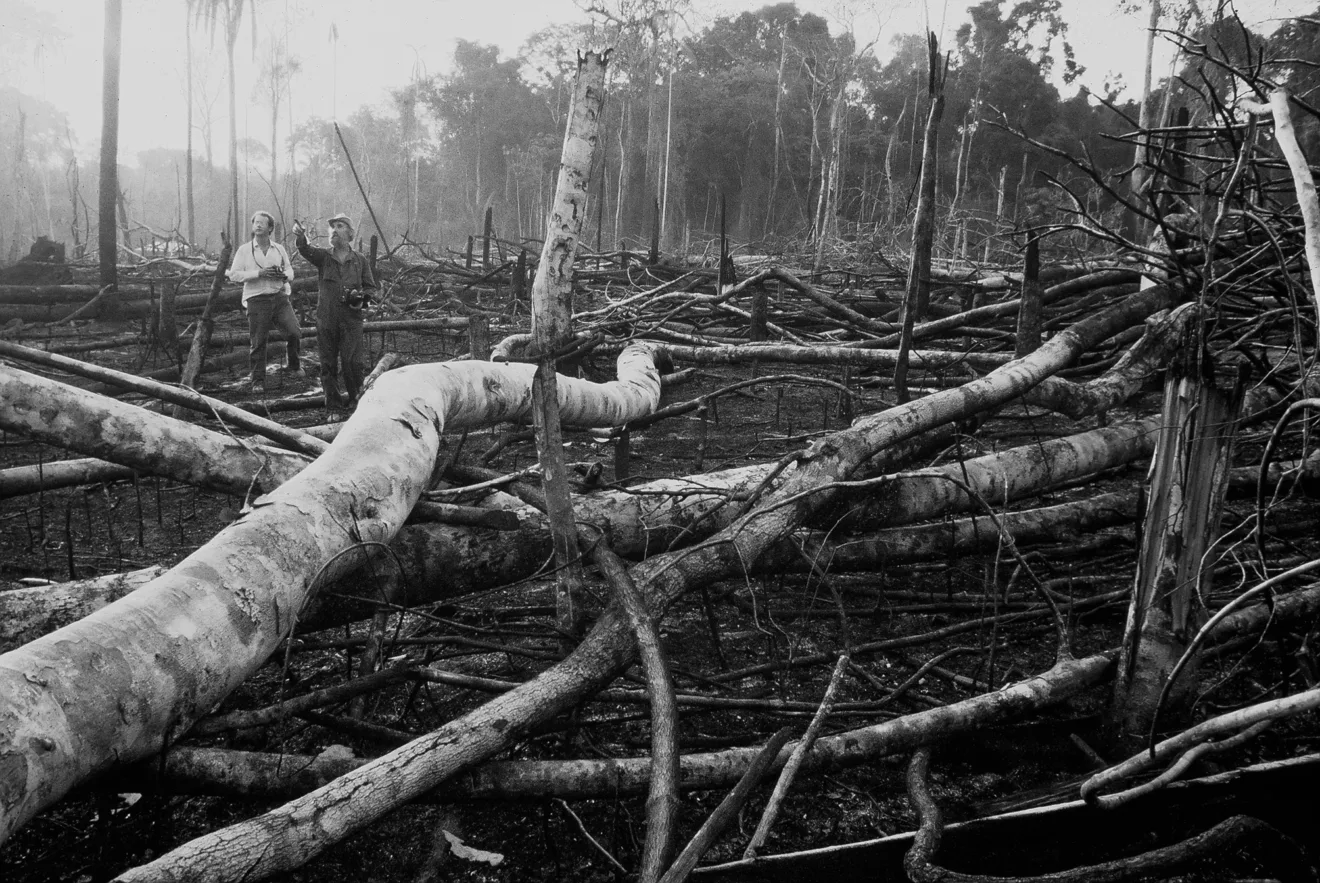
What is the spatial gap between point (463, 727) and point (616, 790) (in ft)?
1.50

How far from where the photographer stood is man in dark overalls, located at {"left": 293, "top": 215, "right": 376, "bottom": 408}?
7.48m

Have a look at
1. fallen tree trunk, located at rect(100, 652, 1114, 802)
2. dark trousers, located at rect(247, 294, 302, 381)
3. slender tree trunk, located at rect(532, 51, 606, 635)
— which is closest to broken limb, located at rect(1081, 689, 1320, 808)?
fallen tree trunk, located at rect(100, 652, 1114, 802)

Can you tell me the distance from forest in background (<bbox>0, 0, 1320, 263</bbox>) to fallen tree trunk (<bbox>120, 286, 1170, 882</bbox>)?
1224cm

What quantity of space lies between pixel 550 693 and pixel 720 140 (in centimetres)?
3558

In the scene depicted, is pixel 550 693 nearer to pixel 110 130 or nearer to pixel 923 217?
pixel 923 217

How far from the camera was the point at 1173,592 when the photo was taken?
7.93 feet

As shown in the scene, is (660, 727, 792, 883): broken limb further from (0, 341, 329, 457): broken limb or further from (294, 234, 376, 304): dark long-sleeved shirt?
(294, 234, 376, 304): dark long-sleeved shirt

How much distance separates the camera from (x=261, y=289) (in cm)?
833

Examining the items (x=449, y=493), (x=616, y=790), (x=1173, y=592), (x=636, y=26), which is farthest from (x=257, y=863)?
(x=636, y=26)

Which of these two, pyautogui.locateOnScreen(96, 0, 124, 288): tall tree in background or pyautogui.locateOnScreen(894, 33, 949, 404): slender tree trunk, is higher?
pyautogui.locateOnScreen(96, 0, 124, 288): tall tree in background

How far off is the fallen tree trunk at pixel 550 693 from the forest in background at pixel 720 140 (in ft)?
40.2

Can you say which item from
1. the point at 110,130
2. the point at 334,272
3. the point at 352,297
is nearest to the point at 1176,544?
A: the point at 352,297

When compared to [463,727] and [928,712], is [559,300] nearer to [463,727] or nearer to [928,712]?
[463,727]

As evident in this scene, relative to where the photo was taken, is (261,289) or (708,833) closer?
(708,833)
